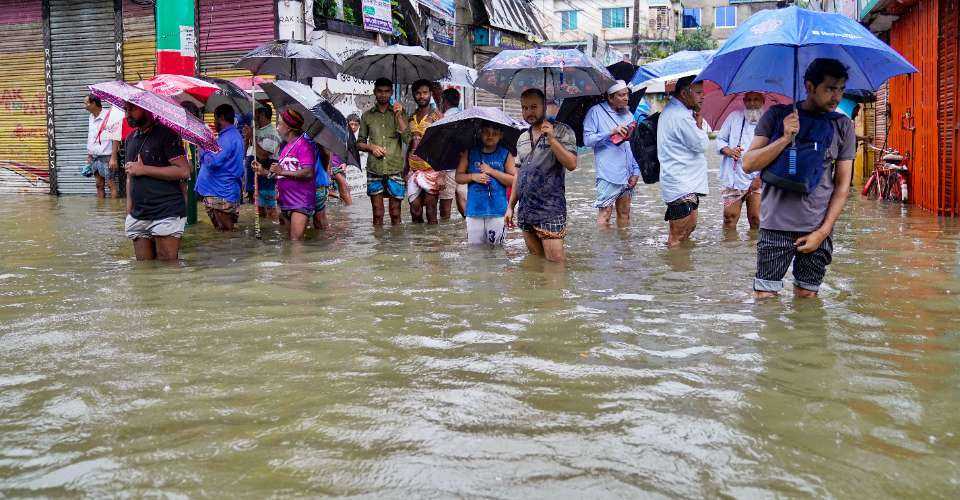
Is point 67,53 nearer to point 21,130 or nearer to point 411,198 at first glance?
point 21,130

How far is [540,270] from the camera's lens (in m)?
7.88

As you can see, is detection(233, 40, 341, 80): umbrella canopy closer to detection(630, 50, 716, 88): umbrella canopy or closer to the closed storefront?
the closed storefront

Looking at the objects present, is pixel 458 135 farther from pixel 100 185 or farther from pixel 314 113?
pixel 100 185

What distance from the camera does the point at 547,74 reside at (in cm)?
929

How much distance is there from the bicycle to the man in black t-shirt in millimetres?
10134

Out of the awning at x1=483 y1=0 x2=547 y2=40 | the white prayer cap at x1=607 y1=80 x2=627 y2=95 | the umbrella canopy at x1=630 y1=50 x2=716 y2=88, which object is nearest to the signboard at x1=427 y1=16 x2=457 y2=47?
the awning at x1=483 y1=0 x2=547 y2=40

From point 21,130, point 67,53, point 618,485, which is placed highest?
point 67,53

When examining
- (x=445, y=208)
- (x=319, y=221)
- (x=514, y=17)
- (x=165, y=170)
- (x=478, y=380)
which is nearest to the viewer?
(x=478, y=380)

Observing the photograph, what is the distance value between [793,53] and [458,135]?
3.39 metres

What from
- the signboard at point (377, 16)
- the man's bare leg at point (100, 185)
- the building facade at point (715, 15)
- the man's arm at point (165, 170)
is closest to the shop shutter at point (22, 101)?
the man's bare leg at point (100, 185)

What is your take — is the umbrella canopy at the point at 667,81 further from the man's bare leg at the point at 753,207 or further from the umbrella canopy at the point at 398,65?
the umbrella canopy at the point at 398,65

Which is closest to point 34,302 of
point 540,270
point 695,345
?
point 540,270

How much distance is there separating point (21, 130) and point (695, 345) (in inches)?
641

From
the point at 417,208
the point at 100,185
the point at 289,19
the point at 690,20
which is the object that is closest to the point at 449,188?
the point at 417,208
